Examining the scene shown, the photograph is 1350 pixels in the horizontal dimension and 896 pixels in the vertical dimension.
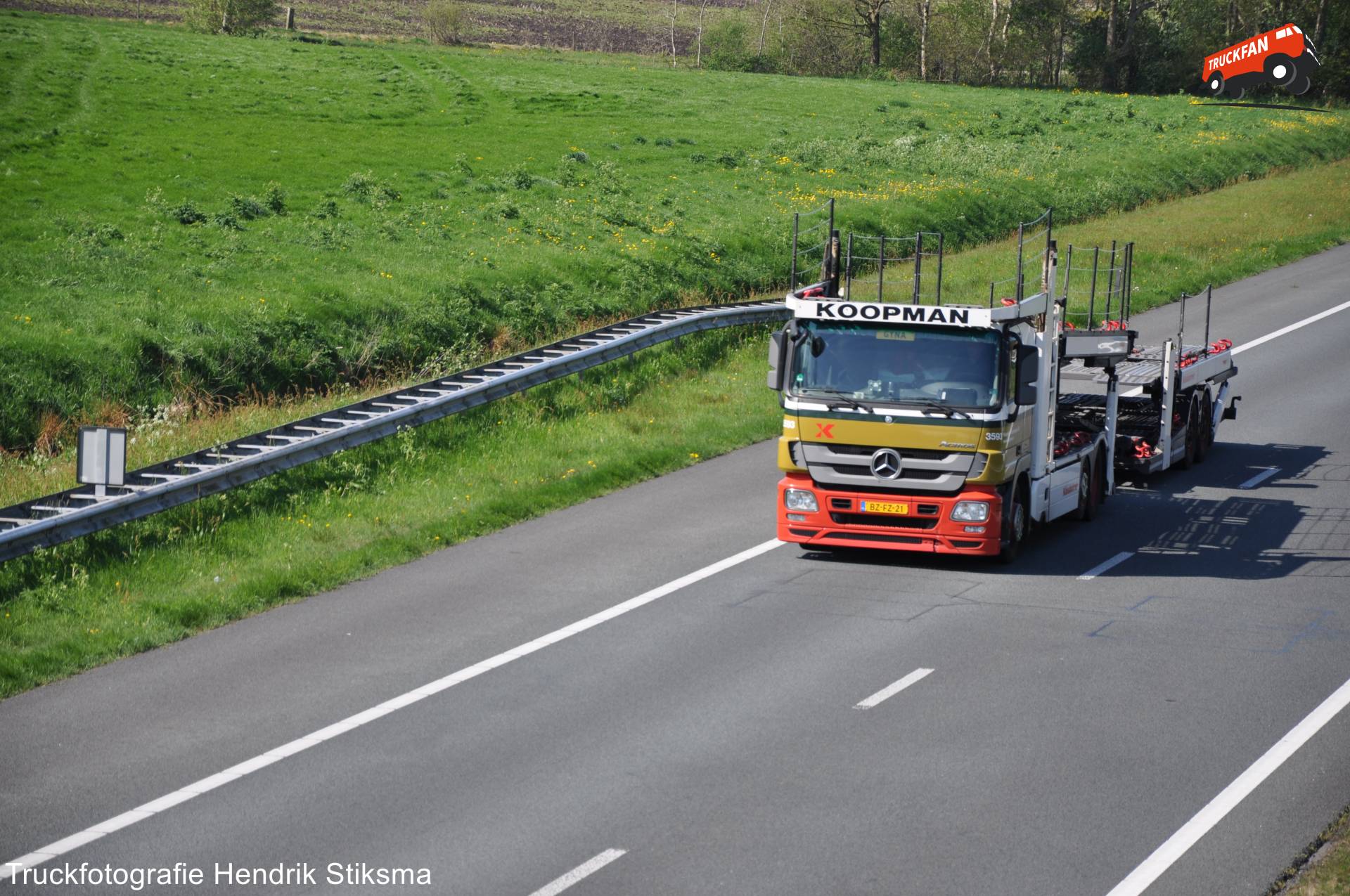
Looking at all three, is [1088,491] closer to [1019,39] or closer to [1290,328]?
[1290,328]

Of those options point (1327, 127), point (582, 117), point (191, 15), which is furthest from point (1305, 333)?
point (191, 15)

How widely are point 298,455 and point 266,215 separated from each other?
17505 millimetres

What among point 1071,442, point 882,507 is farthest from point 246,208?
point 882,507

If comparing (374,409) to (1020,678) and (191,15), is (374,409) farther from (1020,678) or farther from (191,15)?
(191,15)

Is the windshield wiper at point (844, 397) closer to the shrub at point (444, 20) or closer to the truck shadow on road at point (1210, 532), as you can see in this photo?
the truck shadow on road at point (1210, 532)

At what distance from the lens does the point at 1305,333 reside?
103 ft

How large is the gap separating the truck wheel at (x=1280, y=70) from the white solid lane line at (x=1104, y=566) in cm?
7005

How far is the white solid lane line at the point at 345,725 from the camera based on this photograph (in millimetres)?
9211

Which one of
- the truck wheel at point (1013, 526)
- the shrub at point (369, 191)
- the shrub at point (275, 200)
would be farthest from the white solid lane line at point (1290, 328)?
the shrub at point (275, 200)

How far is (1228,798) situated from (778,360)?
7.15m

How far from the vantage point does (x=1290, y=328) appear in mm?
31969

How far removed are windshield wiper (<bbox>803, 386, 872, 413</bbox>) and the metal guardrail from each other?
20.8 ft

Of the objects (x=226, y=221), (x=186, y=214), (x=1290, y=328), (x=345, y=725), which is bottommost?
(x=345, y=725)

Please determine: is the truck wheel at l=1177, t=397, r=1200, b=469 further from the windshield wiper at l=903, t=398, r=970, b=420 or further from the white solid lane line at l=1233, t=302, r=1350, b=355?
the white solid lane line at l=1233, t=302, r=1350, b=355
